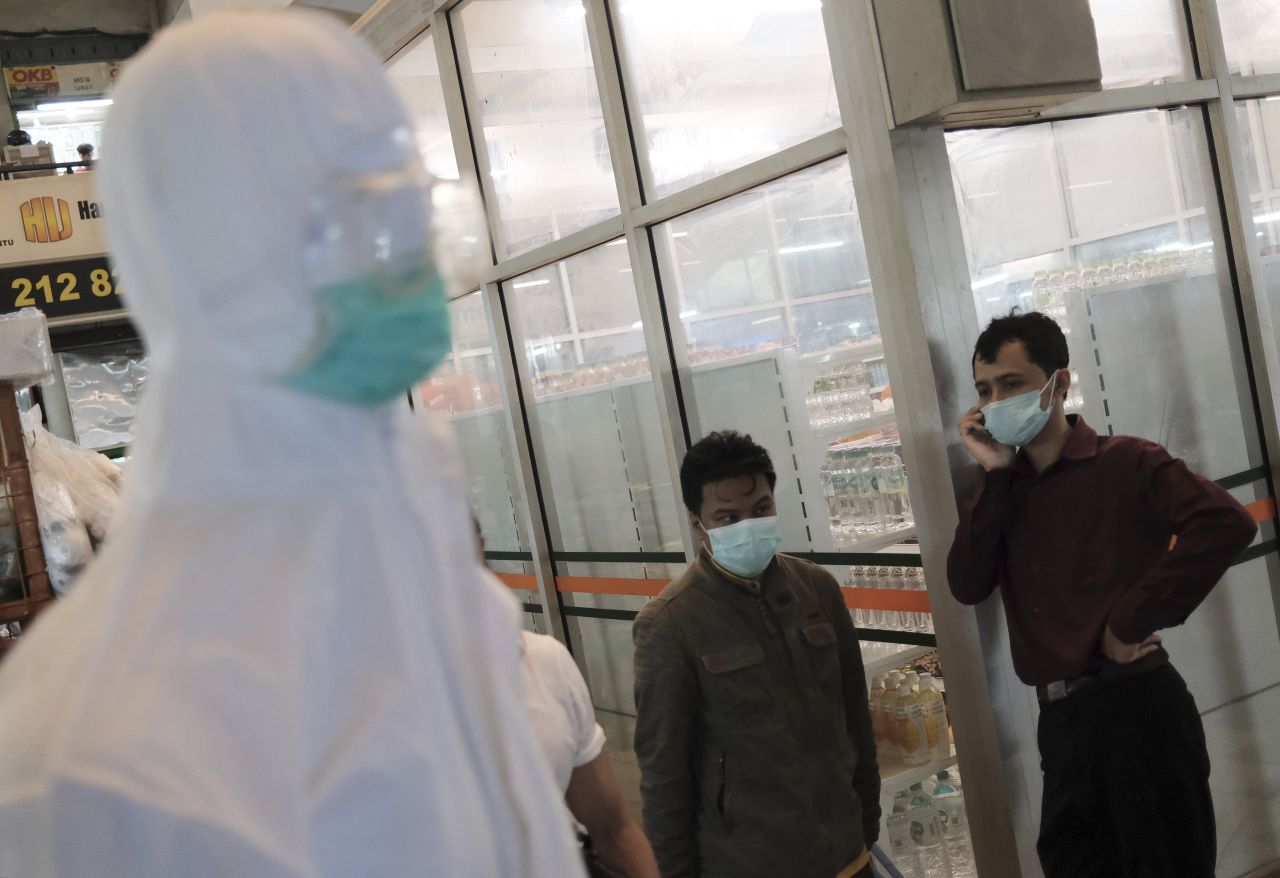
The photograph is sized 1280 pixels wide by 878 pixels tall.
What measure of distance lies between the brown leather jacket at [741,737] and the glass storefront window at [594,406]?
199 centimetres

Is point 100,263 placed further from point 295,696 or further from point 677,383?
point 295,696

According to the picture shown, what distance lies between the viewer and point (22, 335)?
2.63m

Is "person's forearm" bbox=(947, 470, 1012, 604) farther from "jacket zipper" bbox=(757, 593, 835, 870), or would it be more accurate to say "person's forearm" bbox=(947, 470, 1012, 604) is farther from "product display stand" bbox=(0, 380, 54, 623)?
"product display stand" bbox=(0, 380, 54, 623)

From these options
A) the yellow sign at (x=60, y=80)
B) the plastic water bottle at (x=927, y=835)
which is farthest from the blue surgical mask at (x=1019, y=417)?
the yellow sign at (x=60, y=80)

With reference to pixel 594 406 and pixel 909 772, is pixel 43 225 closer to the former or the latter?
pixel 594 406

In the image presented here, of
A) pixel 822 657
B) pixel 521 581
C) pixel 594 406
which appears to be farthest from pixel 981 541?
pixel 521 581

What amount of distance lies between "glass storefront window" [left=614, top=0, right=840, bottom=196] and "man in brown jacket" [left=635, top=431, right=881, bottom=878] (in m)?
1.51

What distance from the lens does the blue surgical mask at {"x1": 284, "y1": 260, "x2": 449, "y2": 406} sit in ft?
2.40

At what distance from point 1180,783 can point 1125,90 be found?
1.98 metres

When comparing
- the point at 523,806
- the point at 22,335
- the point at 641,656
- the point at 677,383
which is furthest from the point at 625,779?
the point at 523,806

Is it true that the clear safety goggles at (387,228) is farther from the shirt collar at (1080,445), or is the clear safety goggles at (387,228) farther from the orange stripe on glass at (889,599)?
the orange stripe on glass at (889,599)

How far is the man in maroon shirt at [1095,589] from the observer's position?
2.55 m

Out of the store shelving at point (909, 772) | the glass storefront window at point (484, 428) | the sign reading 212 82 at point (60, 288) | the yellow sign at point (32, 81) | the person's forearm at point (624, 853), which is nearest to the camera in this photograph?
the person's forearm at point (624, 853)

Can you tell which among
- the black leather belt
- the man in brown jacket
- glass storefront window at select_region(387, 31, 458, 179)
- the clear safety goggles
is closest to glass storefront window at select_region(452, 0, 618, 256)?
glass storefront window at select_region(387, 31, 458, 179)
